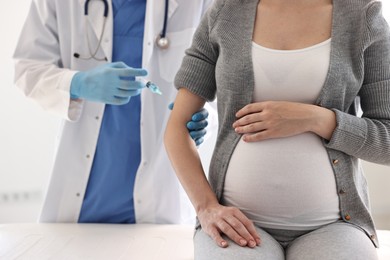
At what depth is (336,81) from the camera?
44.3 inches

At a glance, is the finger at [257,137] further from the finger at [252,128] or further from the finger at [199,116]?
the finger at [199,116]

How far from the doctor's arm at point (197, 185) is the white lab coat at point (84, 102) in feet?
1.11

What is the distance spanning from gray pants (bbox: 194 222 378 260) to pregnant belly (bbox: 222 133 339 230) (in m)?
0.03

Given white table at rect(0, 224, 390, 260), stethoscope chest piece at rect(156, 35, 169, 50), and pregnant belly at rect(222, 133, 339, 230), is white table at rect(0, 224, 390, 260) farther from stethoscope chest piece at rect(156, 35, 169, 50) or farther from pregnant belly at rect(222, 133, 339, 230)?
stethoscope chest piece at rect(156, 35, 169, 50)

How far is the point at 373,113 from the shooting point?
46.8 inches

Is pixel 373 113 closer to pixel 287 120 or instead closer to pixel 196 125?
pixel 287 120

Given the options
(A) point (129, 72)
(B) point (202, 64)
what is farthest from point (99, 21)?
(B) point (202, 64)

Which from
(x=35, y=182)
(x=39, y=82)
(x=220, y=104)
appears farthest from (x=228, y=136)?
(x=35, y=182)

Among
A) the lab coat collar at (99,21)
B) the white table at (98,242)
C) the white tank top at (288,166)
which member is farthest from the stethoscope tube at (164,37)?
the white table at (98,242)

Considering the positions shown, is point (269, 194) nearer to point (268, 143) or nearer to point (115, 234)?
point (268, 143)

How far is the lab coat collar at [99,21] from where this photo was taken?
1.60m

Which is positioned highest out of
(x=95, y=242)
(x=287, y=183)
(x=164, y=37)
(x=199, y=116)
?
(x=164, y=37)

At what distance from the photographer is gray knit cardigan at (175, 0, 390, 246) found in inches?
44.5

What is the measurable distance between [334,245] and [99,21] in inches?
41.4
